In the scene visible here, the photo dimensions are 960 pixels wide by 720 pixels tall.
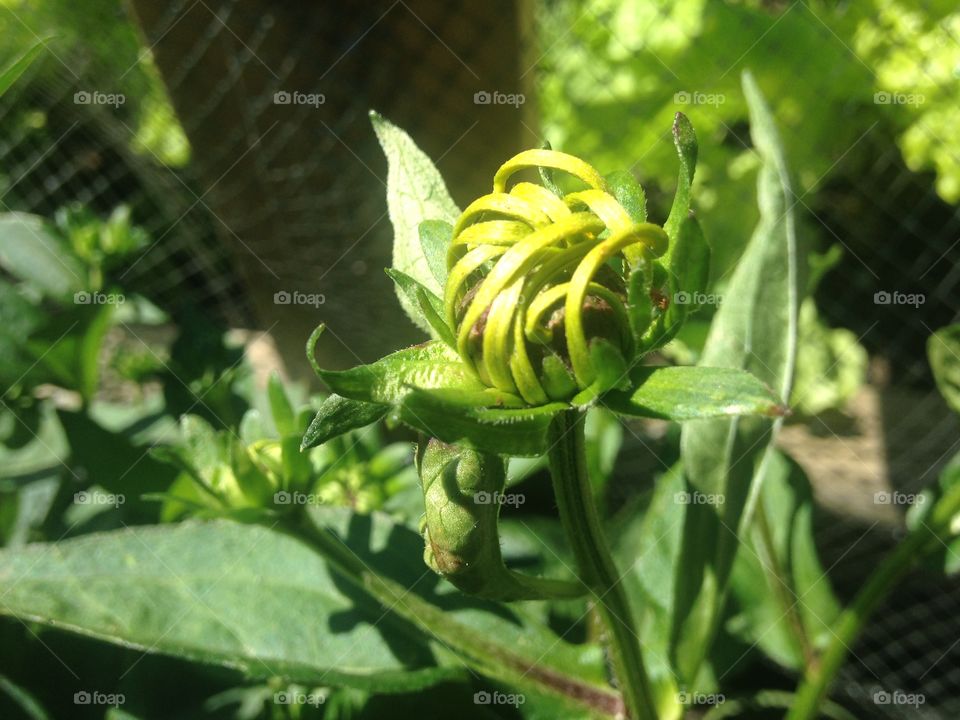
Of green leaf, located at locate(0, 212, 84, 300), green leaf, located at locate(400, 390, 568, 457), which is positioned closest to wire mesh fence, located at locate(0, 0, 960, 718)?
green leaf, located at locate(0, 212, 84, 300)

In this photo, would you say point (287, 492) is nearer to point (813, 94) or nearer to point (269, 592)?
point (269, 592)

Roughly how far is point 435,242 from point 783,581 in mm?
601

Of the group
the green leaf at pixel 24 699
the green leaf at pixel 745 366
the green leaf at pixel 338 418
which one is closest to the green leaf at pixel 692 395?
the green leaf at pixel 338 418

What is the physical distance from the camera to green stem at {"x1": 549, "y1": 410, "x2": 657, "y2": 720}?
20.1 inches

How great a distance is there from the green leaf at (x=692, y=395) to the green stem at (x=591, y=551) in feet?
0.14

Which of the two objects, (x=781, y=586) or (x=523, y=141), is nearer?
(x=781, y=586)

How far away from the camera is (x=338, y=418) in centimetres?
46

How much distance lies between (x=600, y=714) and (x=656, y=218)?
1.50 m

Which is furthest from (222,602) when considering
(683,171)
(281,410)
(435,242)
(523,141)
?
(523,141)

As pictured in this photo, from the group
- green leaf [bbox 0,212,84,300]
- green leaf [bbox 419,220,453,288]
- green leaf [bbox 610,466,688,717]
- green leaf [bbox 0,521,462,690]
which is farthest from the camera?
green leaf [bbox 0,212,84,300]

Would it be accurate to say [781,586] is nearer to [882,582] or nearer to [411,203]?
[882,582]

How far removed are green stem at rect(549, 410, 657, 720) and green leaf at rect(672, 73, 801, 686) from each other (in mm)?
175

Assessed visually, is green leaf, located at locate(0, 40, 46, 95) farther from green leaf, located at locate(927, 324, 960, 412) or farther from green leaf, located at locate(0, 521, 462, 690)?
green leaf, located at locate(927, 324, 960, 412)

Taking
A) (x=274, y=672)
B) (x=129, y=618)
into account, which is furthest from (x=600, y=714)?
(x=129, y=618)
